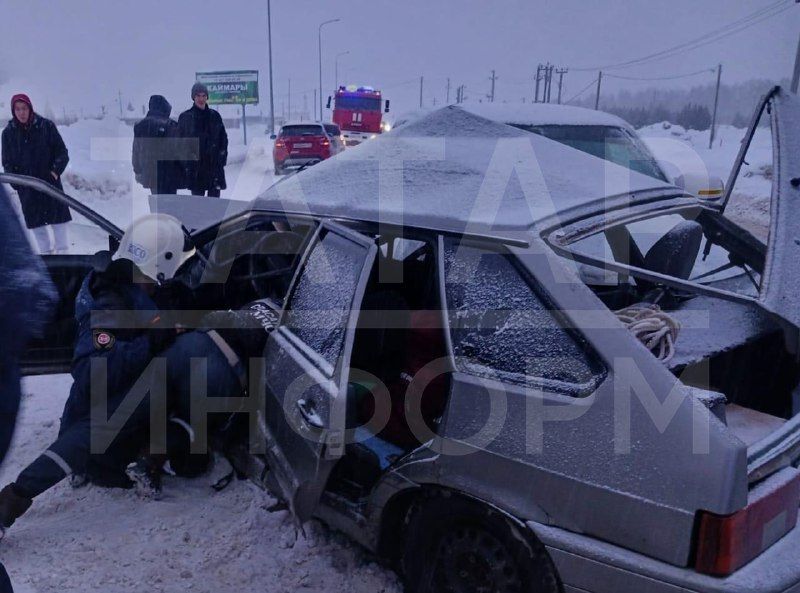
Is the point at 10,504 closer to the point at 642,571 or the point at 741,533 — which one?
the point at 642,571

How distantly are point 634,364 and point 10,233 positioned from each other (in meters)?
1.59

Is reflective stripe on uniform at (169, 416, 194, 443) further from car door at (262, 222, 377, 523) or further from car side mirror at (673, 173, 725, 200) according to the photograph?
car side mirror at (673, 173, 725, 200)

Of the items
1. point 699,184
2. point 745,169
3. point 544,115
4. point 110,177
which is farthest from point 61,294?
point 110,177

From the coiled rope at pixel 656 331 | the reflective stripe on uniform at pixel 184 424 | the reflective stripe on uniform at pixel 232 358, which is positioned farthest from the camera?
the reflective stripe on uniform at pixel 184 424

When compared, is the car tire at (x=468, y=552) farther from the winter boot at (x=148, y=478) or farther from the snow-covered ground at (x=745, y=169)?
the snow-covered ground at (x=745, y=169)

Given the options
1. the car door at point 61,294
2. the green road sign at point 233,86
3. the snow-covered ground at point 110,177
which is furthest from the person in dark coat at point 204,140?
the green road sign at point 233,86

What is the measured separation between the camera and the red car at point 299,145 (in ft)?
65.3

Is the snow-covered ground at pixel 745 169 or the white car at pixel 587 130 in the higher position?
the white car at pixel 587 130

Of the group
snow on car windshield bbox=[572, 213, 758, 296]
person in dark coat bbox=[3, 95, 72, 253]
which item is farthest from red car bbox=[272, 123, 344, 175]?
snow on car windshield bbox=[572, 213, 758, 296]

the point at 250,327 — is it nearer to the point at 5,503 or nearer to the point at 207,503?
the point at 207,503

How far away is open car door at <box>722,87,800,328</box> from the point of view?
2.28m

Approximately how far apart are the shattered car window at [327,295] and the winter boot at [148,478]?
115cm

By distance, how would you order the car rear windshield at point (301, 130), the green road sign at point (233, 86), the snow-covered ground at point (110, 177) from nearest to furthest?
the snow-covered ground at point (110, 177) < the car rear windshield at point (301, 130) < the green road sign at point (233, 86)

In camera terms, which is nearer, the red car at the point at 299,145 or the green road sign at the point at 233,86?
the red car at the point at 299,145
